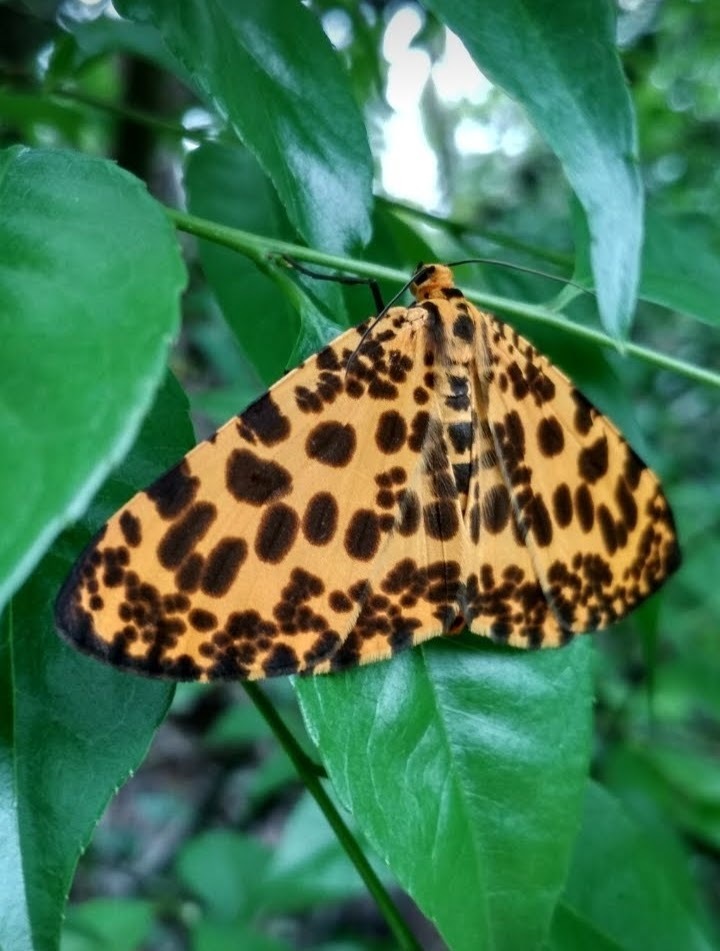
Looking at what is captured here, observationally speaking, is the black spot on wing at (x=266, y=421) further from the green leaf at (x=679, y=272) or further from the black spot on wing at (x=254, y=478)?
the green leaf at (x=679, y=272)

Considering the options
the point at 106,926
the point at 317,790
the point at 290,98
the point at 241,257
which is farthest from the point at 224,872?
the point at 290,98

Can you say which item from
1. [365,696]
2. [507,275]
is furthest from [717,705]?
[365,696]

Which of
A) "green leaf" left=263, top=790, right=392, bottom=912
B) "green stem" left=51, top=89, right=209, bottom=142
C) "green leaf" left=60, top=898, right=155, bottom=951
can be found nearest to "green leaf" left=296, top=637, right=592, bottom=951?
"green stem" left=51, top=89, right=209, bottom=142

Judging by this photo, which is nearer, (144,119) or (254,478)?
(254,478)

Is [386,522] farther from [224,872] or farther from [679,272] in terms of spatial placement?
[224,872]

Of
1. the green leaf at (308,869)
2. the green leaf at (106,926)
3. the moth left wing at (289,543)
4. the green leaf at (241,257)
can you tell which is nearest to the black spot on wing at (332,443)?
the moth left wing at (289,543)

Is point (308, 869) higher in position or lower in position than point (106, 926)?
higher

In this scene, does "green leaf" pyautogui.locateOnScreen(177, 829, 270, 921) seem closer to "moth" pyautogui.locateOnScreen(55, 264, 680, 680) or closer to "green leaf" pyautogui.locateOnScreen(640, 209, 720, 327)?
"moth" pyautogui.locateOnScreen(55, 264, 680, 680)

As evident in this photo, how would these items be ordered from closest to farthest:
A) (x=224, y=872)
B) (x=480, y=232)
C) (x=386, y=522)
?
(x=386, y=522) < (x=480, y=232) < (x=224, y=872)
